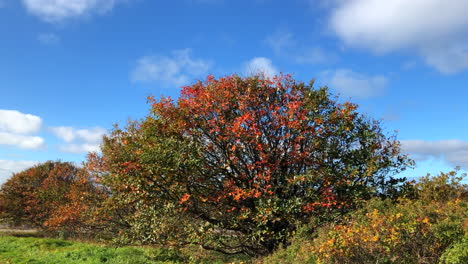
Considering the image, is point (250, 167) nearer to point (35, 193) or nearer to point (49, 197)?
point (49, 197)

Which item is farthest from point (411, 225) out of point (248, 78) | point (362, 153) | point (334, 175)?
point (248, 78)

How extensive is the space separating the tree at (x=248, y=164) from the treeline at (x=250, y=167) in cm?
4

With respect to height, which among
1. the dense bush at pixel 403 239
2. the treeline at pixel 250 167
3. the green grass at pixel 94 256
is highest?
the treeline at pixel 250 167

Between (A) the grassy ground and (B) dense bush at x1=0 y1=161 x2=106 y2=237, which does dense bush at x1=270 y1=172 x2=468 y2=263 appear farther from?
(B) dense bush at x1=0 y1=161 x2=106 y2=237

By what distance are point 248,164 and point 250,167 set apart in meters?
0.37

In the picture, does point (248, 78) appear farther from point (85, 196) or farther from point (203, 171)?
point (85, 196)

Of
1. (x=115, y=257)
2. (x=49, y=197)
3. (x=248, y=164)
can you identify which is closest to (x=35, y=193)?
(x=49, y=197)

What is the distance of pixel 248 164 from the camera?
1438cm

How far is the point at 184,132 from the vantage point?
15.0 m

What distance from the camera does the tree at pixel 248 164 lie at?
45.8ft

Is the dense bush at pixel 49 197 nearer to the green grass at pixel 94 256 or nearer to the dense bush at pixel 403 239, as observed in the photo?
the green grass at pixel 94 256

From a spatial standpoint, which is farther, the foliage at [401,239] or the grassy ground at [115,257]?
the grassy ground at [115,257]

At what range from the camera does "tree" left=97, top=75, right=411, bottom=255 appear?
45.8 feet

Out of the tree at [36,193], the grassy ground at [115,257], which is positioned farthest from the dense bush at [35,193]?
the grassy ground at [115,257]
